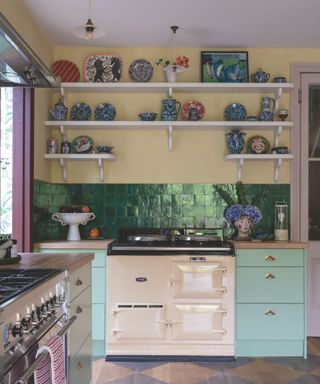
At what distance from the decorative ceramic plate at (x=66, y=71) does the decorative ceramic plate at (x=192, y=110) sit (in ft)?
2.99

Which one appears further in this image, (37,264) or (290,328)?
(290,328)

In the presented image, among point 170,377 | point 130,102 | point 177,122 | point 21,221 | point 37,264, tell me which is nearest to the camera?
point 37,264

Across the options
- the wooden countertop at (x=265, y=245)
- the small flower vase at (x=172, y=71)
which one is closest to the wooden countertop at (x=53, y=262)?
the wooden countertop at (x=265, y=245)

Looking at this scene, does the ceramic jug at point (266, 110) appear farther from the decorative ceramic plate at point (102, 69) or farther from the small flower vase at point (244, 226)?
the decorative ceramic plate at point (102, 69)

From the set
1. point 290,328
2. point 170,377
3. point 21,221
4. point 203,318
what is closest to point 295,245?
point 290,328

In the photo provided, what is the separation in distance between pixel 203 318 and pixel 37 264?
1.52 meters

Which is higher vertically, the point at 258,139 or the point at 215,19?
the point at 215,19

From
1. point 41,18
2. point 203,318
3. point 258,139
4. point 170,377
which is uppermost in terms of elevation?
point 41,18

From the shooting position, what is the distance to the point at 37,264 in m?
2.28

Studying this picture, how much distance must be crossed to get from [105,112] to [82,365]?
219 centimetres

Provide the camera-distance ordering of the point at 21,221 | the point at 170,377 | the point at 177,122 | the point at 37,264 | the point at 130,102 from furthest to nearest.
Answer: the point at 130,102
the point at 177,122
the point at 21,221
the point at 170,377
the point at 37,264

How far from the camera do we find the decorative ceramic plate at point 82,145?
401cm

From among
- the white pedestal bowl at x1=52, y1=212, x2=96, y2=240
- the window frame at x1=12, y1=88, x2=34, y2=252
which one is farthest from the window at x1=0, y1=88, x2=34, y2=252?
the white pedestal bowl at x1=52, y1=212, x2=96, y2=240

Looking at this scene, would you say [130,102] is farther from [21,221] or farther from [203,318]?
[203,318]
